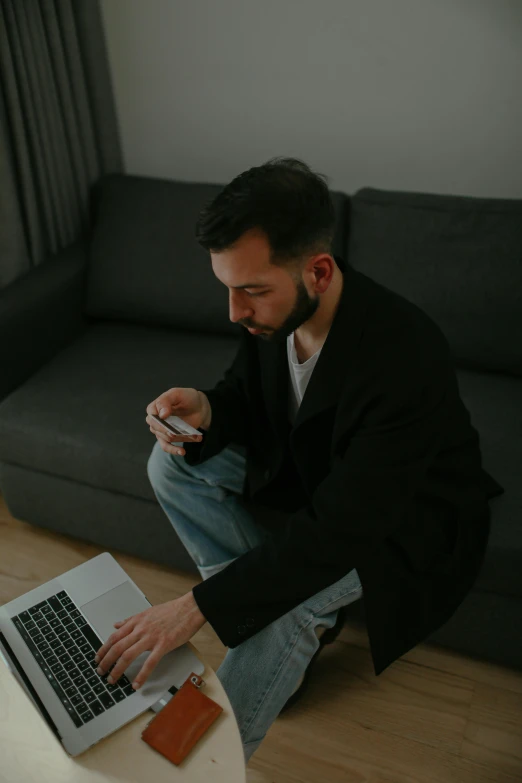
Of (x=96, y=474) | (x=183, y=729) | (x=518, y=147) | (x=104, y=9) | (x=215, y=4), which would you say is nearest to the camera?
(x=183, y=729)

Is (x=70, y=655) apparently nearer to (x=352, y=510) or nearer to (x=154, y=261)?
(x=352, y=510)

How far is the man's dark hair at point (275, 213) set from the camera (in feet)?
3.64

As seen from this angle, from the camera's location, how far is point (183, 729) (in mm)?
974

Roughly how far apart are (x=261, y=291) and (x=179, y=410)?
0.38 m

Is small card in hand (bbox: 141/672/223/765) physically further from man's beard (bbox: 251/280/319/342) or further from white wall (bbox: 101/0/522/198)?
white wall (bbox: 101/0/522/198)

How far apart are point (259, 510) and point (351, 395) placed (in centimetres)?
42

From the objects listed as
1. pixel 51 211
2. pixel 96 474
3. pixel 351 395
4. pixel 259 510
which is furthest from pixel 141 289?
pixel 351 395

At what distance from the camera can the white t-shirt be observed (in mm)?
1334

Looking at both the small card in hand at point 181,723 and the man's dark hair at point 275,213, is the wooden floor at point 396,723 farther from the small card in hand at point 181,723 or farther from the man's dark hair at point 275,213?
the man's dark hair at point 275,213

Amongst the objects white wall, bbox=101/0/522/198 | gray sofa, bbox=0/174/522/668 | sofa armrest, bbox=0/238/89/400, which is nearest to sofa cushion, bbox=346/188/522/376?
gray sofa, bbox=0/174/522/668

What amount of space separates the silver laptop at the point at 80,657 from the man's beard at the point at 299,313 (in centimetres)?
50

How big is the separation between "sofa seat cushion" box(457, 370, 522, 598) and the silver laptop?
A: 677 mm

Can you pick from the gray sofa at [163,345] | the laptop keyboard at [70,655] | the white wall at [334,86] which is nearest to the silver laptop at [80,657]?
the laptop keyboard at [70,655]

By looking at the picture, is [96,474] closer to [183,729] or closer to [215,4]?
[183,729]
